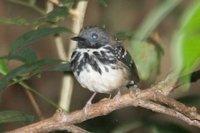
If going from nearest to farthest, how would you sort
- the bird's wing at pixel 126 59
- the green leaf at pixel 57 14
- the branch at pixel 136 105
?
the branch at pixel 136 105 < the green leaf at pixel 57 14 < the bird's wing at pixel 126 59

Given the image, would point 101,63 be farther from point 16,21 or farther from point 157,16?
point 157,16

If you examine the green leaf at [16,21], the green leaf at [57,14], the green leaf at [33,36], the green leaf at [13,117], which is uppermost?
the green leaf at [57,14]

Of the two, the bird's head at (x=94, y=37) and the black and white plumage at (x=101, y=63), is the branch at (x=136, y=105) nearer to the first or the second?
the black and white plumage at (x=101, y=63)

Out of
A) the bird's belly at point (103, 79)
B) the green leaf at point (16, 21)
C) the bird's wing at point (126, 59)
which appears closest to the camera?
the green leaf at point (16, 21)

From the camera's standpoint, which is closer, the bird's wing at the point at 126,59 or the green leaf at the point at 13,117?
the green leaf at the point at 13,117

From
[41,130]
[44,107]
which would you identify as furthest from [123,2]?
[41,130]

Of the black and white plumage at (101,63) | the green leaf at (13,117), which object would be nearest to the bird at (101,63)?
the black and white plumage at (101,63)

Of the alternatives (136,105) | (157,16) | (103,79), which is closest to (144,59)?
(103,79)

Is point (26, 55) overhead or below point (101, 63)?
overhead

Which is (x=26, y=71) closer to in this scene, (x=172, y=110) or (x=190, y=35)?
(x=172, y=110)
